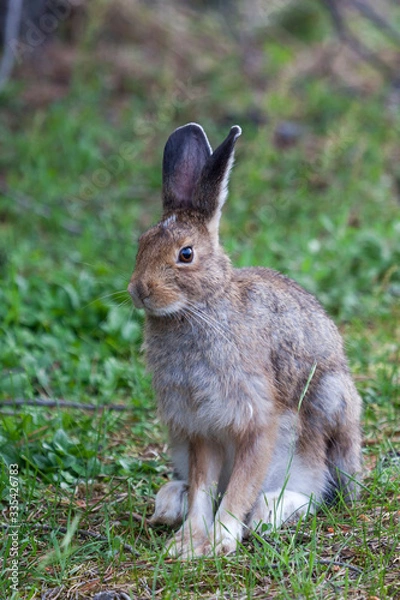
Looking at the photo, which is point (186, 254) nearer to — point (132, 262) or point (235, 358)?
point (235, 358)

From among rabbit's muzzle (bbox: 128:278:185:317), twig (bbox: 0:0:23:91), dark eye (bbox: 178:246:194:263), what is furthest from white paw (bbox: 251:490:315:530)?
twig (bbox: 0:0:23:91)

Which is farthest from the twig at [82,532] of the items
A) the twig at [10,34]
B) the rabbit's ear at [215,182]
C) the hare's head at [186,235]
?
the twig at [10,34]

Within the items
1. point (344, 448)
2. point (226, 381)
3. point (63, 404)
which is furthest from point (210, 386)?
point (63, 404)

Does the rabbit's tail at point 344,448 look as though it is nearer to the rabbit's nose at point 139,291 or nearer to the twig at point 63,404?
the rabbit's nose at point 139,291

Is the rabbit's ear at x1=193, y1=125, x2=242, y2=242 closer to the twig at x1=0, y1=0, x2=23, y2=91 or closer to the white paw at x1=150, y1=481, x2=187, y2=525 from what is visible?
the white paw at x1=150, y1=481, x2=187, y2=525

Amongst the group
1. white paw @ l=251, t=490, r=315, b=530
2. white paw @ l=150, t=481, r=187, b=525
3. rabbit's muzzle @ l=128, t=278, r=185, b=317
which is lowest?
white paw @ l=150, t=481, r=187, b=525

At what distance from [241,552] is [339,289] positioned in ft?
10.8

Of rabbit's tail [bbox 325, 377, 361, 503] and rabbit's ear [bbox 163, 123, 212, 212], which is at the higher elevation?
rabbit's ear [bbox 163, 123, 212, 212]

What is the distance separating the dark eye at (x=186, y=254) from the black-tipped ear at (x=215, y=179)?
20 centimetres

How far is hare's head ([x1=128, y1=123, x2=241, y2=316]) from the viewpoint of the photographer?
11.9 feet

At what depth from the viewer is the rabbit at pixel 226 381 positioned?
3.69 meters

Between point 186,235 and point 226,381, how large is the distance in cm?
62

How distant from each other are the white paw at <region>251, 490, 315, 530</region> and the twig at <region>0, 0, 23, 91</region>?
6.85 m

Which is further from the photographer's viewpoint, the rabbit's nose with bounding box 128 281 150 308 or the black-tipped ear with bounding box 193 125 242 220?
the black-tipped ear with bounding box 193 125 242 220
